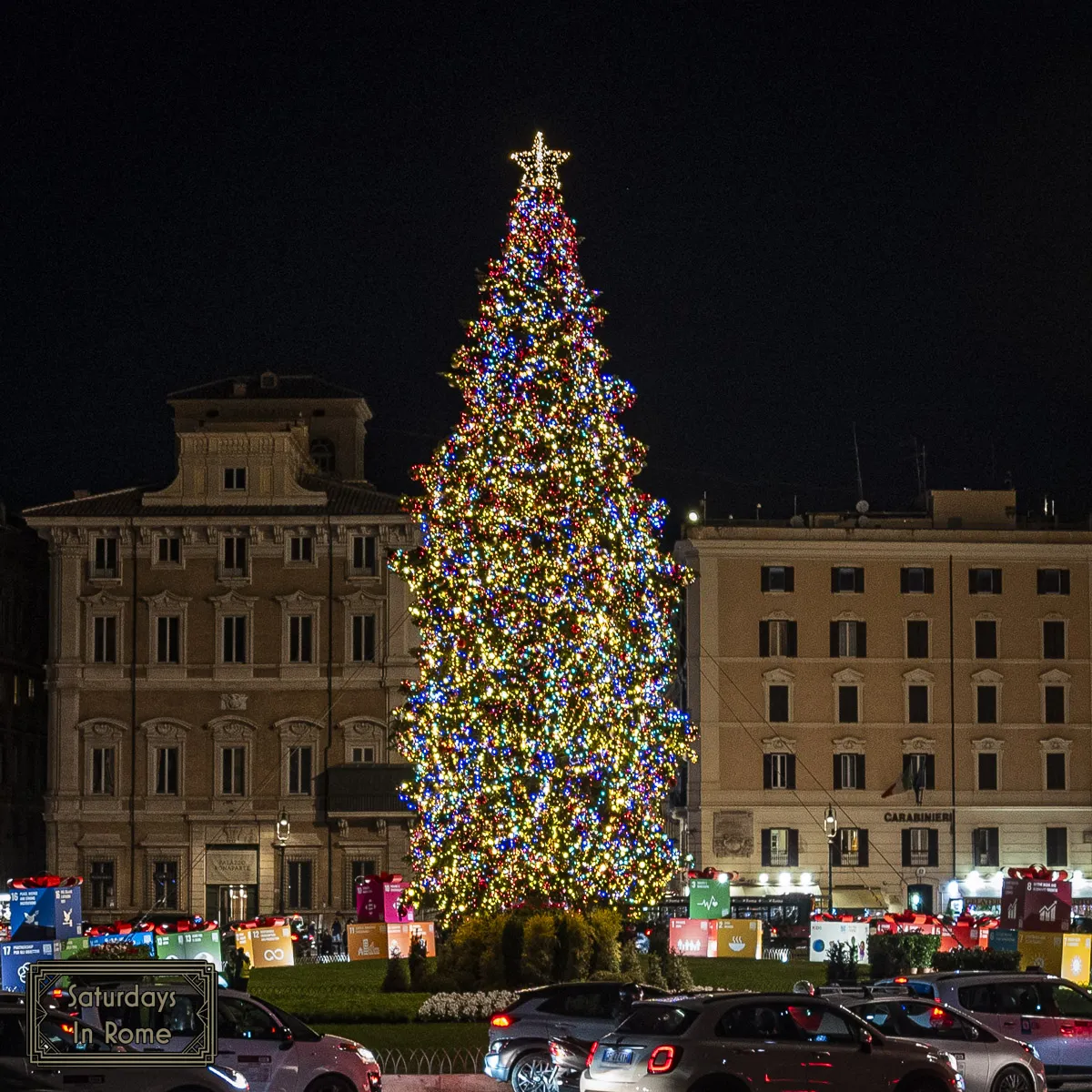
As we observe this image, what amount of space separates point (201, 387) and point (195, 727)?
44.0 feet

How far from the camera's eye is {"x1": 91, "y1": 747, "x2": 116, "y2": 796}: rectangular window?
226 ft

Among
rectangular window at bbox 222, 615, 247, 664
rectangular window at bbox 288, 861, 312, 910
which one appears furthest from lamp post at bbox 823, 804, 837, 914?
rectangular window at bbox 222, 615, 247, 664

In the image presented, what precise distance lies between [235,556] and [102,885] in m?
11.4

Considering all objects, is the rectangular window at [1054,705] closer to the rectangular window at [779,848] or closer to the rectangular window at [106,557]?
the rectangular window at [779,848]

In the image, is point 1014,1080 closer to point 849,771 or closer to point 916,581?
point 849,771

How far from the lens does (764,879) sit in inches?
2709

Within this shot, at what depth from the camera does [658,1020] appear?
69.2 feet

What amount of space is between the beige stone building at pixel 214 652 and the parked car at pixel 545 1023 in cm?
4317

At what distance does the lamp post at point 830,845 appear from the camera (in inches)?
2255

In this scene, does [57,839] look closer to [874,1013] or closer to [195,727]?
[195,727]

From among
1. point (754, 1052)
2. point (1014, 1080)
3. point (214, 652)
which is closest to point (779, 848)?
point (214, 652)

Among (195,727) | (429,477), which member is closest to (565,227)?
(429,477)

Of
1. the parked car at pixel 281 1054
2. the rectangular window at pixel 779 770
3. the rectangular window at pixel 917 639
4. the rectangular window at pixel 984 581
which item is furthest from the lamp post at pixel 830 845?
the parked car at pixel 281 1054

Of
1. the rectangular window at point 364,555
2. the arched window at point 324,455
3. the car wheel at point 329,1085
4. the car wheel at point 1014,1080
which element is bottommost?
the car wheel at point 1014,1080
